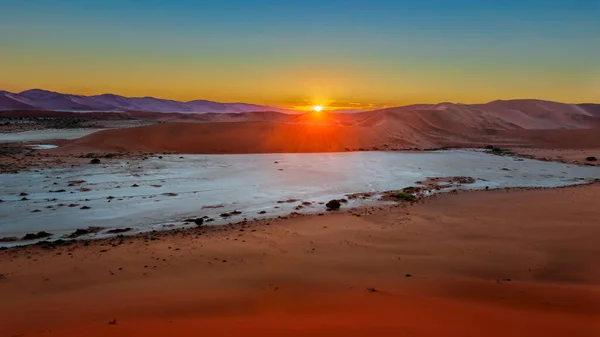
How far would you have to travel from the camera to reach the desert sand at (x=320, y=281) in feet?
12.8

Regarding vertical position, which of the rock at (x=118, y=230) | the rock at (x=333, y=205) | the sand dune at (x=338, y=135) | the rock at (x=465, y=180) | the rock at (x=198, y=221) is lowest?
the rock at (x=118, y=230)

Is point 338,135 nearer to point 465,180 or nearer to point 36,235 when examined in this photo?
point 465,180

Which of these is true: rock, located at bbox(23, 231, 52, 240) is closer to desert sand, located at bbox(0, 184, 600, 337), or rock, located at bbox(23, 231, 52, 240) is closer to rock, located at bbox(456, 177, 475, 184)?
desert sand, located at bbox(0, 184, 600, 337)

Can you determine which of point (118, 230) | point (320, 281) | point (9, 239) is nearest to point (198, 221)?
point (118, 230)

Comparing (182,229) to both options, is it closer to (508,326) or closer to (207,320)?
(207,320)

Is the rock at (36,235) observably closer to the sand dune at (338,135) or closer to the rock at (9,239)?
the rock at (9,239)

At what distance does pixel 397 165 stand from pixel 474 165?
148 inches

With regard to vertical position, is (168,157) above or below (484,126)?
below

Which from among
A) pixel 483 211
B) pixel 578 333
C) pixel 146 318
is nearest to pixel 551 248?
pixel 483 211

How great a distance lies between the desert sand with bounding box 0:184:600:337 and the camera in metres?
3.89

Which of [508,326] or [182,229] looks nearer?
[508,326]

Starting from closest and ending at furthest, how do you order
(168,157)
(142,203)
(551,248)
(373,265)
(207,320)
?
(207,320)
(373,265)
(551,248)
(142,203)
(168,157)

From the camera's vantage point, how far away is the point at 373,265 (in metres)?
5.89

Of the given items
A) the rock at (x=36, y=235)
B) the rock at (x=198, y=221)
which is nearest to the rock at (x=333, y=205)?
the rock at (x=198, y=221)
